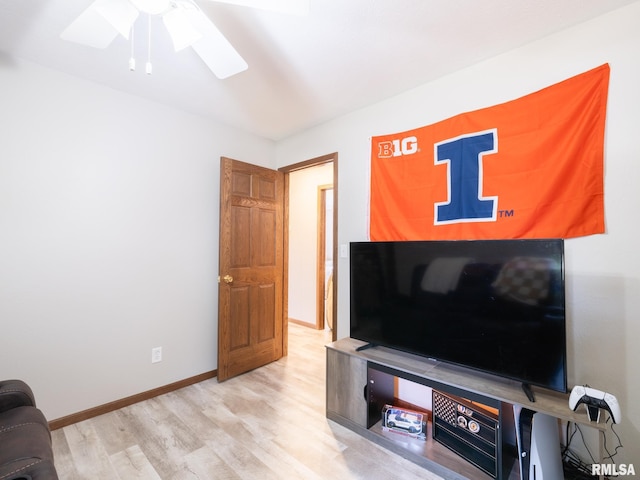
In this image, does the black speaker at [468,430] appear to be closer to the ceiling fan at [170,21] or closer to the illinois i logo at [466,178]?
the illinois i logo at [466,178]

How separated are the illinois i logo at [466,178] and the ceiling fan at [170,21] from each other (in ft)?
4.32

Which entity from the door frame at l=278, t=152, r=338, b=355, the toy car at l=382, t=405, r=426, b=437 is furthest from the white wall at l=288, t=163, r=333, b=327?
the toy car at l=382, t=405, r=426, b=437

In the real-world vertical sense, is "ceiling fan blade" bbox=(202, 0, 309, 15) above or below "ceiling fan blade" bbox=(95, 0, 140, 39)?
below

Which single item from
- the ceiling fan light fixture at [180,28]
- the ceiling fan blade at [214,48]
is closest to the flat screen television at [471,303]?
the ceiling fan blade at [214,48]

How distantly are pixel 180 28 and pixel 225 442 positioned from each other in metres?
2.28

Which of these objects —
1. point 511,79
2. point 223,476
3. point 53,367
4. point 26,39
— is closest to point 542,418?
point 223,476

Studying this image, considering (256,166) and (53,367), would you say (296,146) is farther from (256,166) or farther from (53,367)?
(53,367)

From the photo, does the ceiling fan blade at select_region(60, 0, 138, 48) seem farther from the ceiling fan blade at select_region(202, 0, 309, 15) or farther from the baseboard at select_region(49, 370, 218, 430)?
the baseboard at select_region(49, 370, 218, 430)

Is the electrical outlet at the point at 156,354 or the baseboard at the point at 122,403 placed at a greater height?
the electrical outlet at the point at 156,354

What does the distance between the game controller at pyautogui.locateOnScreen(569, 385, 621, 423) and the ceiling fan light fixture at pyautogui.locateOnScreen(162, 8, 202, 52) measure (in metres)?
2.28

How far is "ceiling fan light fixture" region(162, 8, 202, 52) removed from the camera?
4.15 ft

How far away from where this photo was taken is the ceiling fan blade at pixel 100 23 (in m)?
1.22

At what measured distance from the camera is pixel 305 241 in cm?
460

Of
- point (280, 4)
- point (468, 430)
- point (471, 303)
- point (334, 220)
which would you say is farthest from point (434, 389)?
point (280, 4)
